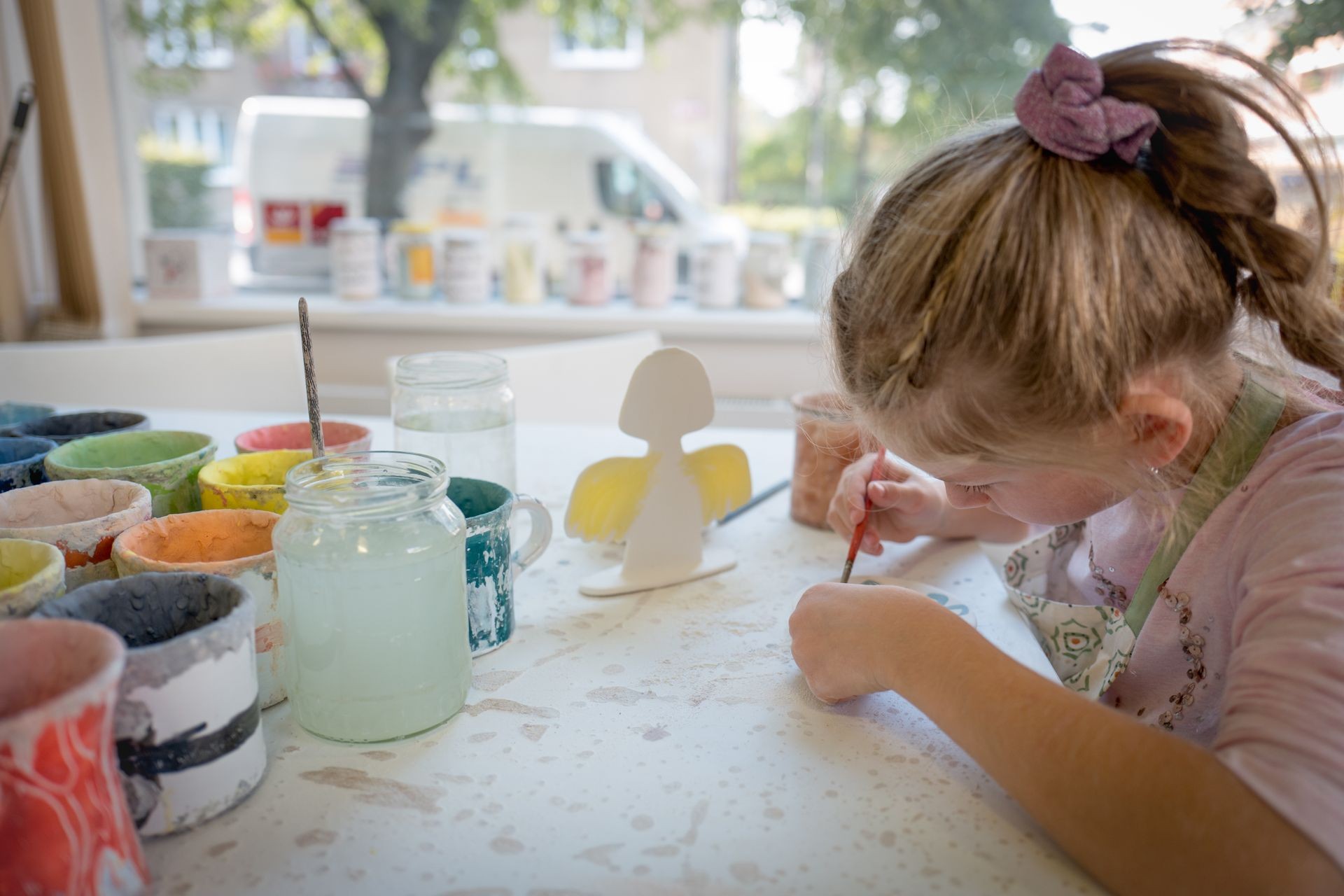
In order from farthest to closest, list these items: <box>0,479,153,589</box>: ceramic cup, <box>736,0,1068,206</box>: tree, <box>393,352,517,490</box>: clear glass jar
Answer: <box>736,0,1068,206</box>: tree < <box>393,352,517,490</box>: clear glass jar < <box>0,479,153,589</box>: ceramic cup

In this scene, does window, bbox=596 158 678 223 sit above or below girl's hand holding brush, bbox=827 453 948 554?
above

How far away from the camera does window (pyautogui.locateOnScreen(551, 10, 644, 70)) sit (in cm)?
231

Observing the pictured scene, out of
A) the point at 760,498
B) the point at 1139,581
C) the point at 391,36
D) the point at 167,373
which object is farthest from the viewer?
the point at 391,36

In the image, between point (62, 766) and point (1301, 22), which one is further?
point (1301, 22)

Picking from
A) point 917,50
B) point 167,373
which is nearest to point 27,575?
point 167,373

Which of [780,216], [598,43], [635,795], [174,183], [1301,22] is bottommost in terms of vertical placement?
[635,795]

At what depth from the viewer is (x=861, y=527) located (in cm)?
89

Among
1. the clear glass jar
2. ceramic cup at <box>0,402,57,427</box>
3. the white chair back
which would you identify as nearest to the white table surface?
the clear glass jar

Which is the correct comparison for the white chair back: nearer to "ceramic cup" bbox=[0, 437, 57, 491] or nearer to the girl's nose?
"ceramic cup" bbox=[0, 437, 57, 491]

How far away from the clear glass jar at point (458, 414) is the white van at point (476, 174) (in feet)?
4.64

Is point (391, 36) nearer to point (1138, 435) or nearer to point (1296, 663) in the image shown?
point (1138, 435)

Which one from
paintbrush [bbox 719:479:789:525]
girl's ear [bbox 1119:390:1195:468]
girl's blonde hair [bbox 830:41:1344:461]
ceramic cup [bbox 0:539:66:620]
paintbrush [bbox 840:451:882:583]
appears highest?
girl's blonde hair [bbox 830:41:1344:461]

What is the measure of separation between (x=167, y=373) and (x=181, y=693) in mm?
1280

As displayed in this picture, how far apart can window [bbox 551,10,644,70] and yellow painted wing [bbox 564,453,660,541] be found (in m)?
1.74
